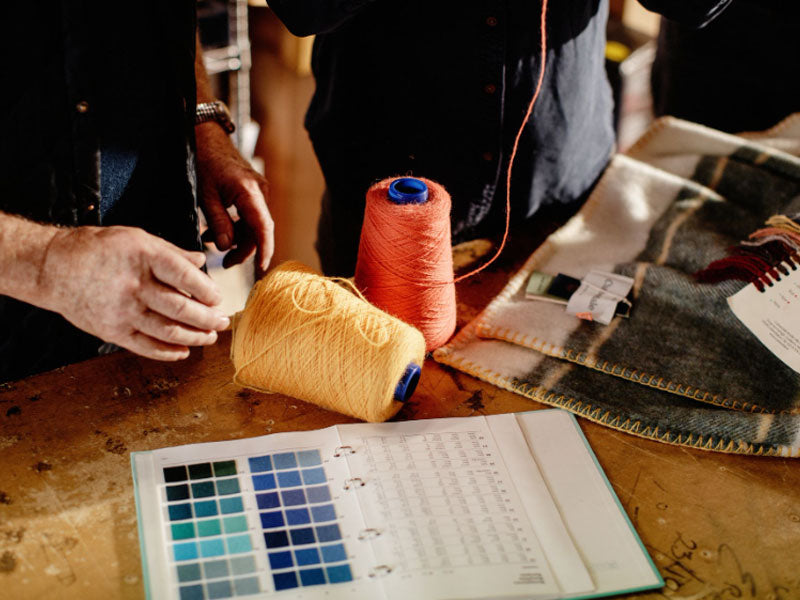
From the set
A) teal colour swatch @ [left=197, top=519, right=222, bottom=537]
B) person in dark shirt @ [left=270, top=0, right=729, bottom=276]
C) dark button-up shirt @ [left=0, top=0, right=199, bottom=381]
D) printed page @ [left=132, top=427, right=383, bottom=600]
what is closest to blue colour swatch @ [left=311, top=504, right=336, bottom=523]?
printed page @ [left=132, top=427, right=383, bottom=600]

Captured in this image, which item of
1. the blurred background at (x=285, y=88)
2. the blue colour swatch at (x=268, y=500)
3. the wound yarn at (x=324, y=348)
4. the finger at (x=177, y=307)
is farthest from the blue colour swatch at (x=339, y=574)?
the blurred background at (x=285, y=88)

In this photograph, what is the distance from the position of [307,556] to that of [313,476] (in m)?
0.11

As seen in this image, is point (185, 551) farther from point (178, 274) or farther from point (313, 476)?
point (178, 274)

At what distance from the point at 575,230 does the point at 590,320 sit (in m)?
0.25

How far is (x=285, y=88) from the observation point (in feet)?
9.71

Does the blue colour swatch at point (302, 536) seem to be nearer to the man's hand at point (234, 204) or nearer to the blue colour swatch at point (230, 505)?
the blue colour swatch at point (230, 505)

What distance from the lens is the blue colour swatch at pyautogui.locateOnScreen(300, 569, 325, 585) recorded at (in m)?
0.74

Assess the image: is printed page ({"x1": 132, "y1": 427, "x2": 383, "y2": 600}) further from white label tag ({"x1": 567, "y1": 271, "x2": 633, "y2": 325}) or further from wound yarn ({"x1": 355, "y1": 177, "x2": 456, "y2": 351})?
white label tag ({"x1": 567, "y1": 271, "x2": 633, "y2": 325})

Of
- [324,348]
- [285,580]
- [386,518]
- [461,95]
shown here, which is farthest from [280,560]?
[461,95]

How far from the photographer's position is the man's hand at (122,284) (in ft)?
2.59

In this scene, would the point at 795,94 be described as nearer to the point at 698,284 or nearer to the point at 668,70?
the point at 668,70

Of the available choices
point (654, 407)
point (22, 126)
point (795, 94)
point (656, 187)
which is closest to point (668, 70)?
point (795, 94)

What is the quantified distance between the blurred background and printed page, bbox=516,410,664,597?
5.62ft

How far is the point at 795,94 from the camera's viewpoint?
1846 mm
